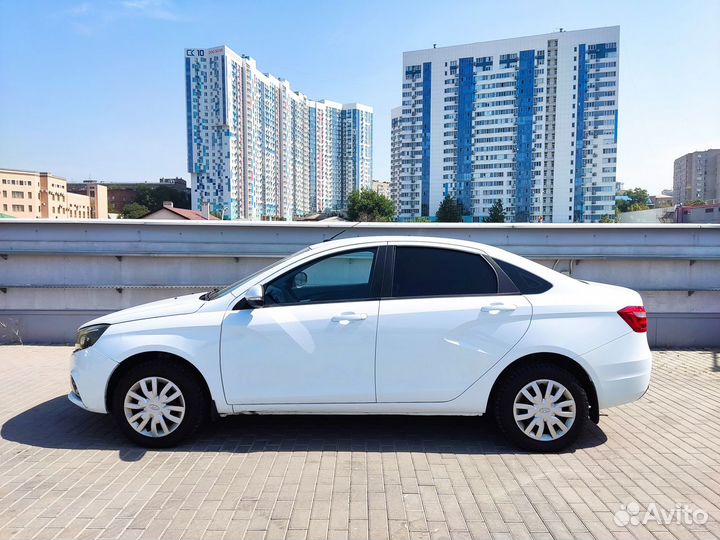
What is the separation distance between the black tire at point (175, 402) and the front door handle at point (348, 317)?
4.01 ft

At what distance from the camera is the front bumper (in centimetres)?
403

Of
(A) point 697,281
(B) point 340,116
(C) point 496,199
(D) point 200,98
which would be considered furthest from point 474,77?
(A) point 697,281

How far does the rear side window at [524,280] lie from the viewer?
4.09m

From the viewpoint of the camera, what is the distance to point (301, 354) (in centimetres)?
392

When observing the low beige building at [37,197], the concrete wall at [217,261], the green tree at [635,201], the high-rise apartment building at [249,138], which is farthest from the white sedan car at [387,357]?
the green tree at [635,201]

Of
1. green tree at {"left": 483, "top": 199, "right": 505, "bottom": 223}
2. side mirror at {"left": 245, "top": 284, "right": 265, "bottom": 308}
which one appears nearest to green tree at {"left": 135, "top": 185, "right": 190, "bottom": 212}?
green tree at {"left": 483, "top": 199, "right": 505, "bottom": 223}

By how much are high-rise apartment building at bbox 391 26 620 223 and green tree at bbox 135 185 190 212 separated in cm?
6293

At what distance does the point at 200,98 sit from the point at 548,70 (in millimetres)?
79018

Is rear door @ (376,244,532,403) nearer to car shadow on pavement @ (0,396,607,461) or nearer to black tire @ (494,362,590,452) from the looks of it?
black tire @ (494,362,590,452)

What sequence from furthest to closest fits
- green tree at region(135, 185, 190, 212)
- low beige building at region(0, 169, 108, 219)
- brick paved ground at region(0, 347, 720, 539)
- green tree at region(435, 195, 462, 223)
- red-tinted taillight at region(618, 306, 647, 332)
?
green tree at region(135, 185, 190, 212), green tree at region(435, 195, 462, 223), low beige building at region(0, 169, 108, 219), red-tinted taillight at region(618, 306, 647, 332), brick paved ground at region(0, 347, 720, 539)

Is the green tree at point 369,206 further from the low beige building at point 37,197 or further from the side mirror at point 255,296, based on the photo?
the side mirror at point 255,296

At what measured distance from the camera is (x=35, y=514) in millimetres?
3094

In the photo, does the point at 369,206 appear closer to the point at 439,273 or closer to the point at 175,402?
the point at 439,273

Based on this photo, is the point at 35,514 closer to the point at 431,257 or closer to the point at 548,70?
the point at 431,257
